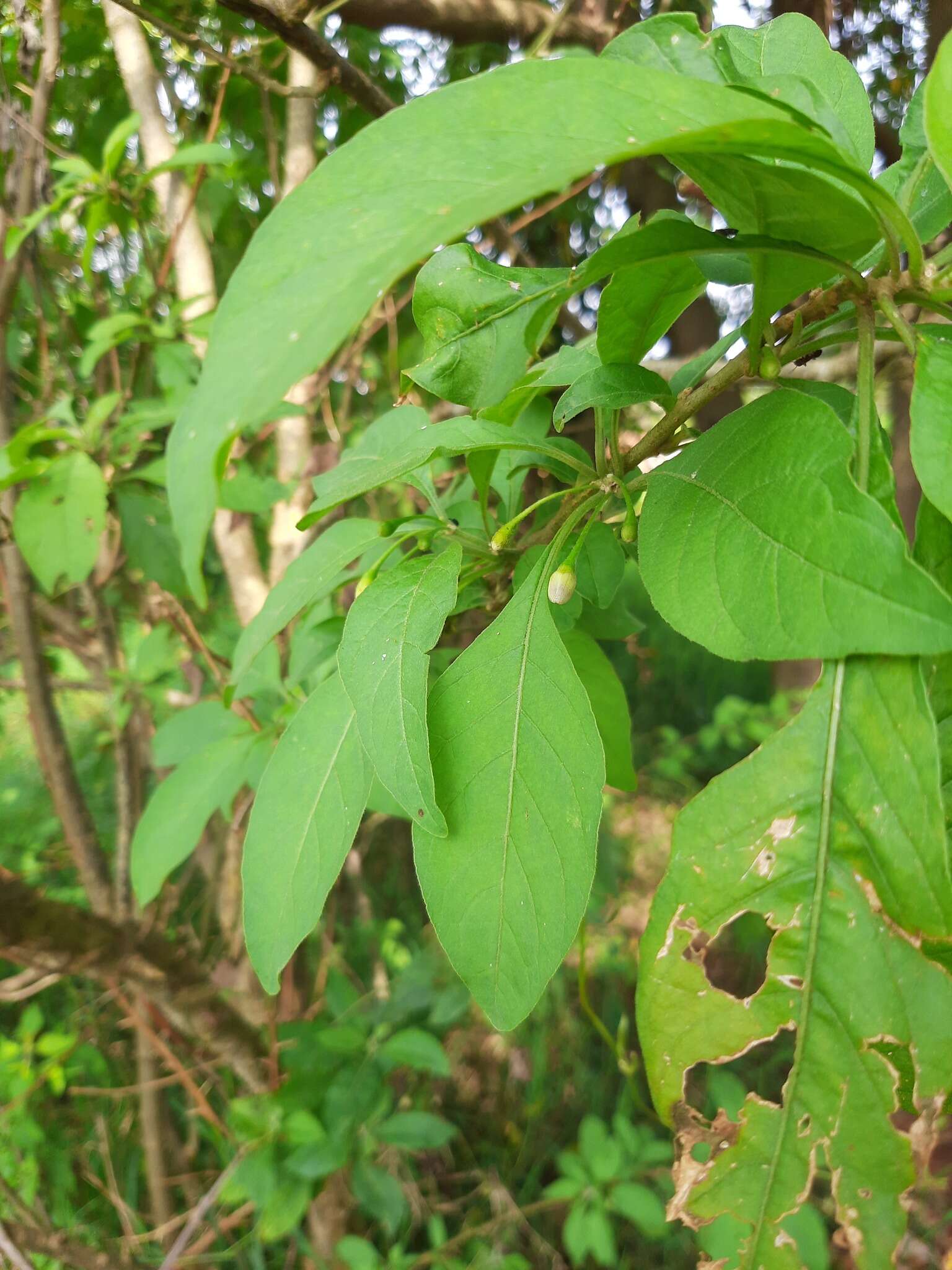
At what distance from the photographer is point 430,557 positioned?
0.61m

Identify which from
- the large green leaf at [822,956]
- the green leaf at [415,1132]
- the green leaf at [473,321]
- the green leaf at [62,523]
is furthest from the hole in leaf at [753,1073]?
the green leaf at [473,321]

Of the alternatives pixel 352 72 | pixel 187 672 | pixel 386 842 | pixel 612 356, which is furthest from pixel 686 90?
pixel 386 842

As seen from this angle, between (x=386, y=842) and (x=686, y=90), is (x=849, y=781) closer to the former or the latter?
(x=686, y=90)

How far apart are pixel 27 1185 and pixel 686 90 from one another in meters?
2.07

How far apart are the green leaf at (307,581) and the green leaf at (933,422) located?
0.40m

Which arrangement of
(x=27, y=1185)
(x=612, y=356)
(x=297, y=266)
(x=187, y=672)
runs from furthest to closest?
(x=187, y=672) < (x=27, y=1185) < (x=612, y=356) < (x=297, y=266)

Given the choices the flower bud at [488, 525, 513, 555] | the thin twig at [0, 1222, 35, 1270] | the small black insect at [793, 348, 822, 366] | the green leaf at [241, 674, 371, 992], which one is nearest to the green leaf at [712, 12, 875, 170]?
the small black insect at [793, 348, 822, 366]

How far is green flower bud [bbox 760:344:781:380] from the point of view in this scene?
19.2 inches

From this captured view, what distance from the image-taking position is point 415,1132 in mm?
1555

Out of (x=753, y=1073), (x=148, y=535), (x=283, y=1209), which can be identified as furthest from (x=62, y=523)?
(x=753, y=1073)

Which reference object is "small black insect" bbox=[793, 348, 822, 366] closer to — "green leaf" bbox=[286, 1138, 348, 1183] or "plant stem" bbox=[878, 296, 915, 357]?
"plant stem" bbox=[878, 296, 915, 357]

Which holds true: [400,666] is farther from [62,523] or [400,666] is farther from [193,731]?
[62,523]

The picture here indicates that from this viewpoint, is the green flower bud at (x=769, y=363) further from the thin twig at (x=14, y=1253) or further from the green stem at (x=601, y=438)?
the thin twig at (x=14, y=1253)

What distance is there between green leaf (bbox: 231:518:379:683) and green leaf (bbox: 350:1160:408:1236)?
1.26m
